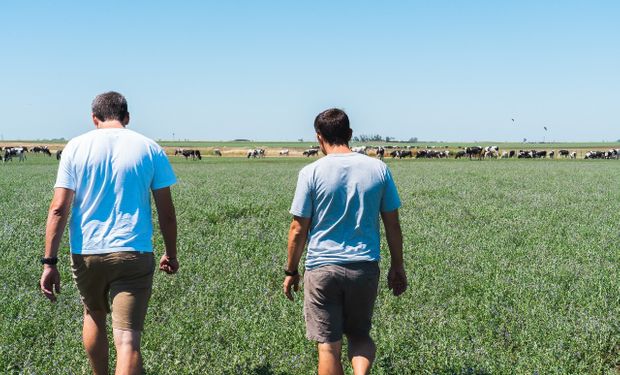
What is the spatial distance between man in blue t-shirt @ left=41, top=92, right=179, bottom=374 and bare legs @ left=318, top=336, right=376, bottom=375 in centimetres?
155

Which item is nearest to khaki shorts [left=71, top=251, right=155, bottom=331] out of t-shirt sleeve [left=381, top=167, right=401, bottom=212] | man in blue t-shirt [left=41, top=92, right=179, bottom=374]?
man in blue t-shirt [left=41, top=92, right=179, bottom=374]

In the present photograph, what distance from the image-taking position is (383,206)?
466cm

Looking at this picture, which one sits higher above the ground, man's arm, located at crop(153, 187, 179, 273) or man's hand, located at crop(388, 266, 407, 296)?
man's arm, located at crop(153, 187, 179, 273)

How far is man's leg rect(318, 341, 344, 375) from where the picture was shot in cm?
450

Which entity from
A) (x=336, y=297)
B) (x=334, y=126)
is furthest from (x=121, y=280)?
(x=334, y=126)

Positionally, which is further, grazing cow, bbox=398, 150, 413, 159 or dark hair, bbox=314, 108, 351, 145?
grazing cow, bbox=398, 150, 413, 159

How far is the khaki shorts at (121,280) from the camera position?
442 centimetres

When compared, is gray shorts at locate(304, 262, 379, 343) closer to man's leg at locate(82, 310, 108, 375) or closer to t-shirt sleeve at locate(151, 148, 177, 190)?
t-shirt sleeve at locate(151, 148, 177, 190)

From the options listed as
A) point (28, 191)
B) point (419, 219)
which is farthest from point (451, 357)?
point (28, 191)

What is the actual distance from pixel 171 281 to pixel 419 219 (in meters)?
9.13

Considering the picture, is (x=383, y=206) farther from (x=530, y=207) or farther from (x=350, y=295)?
(x=530, y=207)

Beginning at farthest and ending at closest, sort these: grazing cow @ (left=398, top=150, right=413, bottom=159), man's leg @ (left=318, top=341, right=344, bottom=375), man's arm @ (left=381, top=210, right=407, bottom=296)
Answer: grazing cow @ (left=398, top=150, right=413, bottom=159) → man's arm @ (left=381, top=210, right=407, bottom=296) → man's leg @ (left=318, top=341, right=344, bottom=375)

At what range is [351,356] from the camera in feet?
15.5

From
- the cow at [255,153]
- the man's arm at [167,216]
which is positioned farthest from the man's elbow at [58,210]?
the cow at [255,153]
